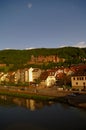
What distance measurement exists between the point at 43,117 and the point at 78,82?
97.0 feet

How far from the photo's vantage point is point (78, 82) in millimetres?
69000

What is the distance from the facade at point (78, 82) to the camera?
67.1m

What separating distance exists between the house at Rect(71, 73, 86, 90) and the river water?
55.3ft

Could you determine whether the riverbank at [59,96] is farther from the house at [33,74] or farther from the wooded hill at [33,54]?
the wooded hill at [33,54]

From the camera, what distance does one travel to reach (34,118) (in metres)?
41.0

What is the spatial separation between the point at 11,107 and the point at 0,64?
109630 millimetres

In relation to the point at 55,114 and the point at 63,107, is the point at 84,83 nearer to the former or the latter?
the point at 63,107

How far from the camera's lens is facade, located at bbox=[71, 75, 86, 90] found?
6712 cm

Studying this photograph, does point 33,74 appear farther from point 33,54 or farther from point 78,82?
point 33,54

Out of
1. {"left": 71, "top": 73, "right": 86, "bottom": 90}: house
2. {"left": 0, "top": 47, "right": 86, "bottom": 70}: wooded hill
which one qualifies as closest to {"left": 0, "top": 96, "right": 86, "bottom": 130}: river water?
{"left": 71, "top": 73, "right": 86, "bottom": 90}: house

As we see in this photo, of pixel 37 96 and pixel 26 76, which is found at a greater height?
pixel 26 76

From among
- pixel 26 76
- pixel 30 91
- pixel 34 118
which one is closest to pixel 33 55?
pixel 26 76

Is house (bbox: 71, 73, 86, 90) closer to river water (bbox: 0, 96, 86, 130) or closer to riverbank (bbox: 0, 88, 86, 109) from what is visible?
riverbank (bbox: 0, 88, 86, 109)

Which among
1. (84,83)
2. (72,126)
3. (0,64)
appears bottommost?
(72,126)
